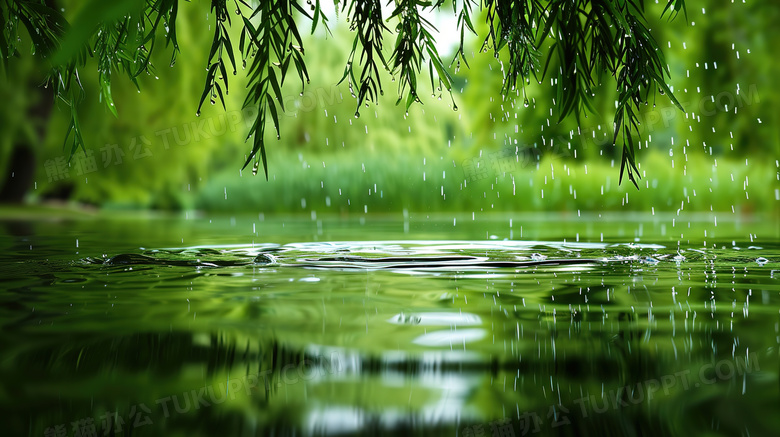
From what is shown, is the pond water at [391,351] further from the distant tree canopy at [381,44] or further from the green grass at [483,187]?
the green grass at [483,187]

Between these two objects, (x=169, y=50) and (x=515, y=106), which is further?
(x=515, y=106)

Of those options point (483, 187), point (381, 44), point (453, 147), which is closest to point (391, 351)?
point (381, 44)

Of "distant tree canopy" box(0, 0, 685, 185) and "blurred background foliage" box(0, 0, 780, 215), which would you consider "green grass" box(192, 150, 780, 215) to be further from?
"distant tree canopy" box(0, 0, 685, 185)

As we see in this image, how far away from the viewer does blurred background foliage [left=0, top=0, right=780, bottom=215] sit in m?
7.61

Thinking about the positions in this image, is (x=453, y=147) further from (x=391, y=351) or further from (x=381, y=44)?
(x=391, y=351)

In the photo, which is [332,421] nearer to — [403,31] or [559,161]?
[403,31]

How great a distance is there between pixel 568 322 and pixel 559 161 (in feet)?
28.6

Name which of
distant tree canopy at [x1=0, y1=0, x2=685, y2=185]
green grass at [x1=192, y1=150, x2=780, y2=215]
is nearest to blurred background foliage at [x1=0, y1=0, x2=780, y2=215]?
green grass at [x1=192, y1=150, x2=780, y2=215]

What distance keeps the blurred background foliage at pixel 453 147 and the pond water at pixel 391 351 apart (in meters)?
5.20

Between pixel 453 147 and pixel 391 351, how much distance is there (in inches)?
384

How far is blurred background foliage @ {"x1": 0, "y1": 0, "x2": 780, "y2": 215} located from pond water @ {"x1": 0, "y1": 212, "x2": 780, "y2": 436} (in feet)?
17.1

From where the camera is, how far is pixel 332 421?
3.19ft

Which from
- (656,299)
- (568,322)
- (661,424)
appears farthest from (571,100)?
(661,424)

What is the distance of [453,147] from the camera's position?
36.1 feet
